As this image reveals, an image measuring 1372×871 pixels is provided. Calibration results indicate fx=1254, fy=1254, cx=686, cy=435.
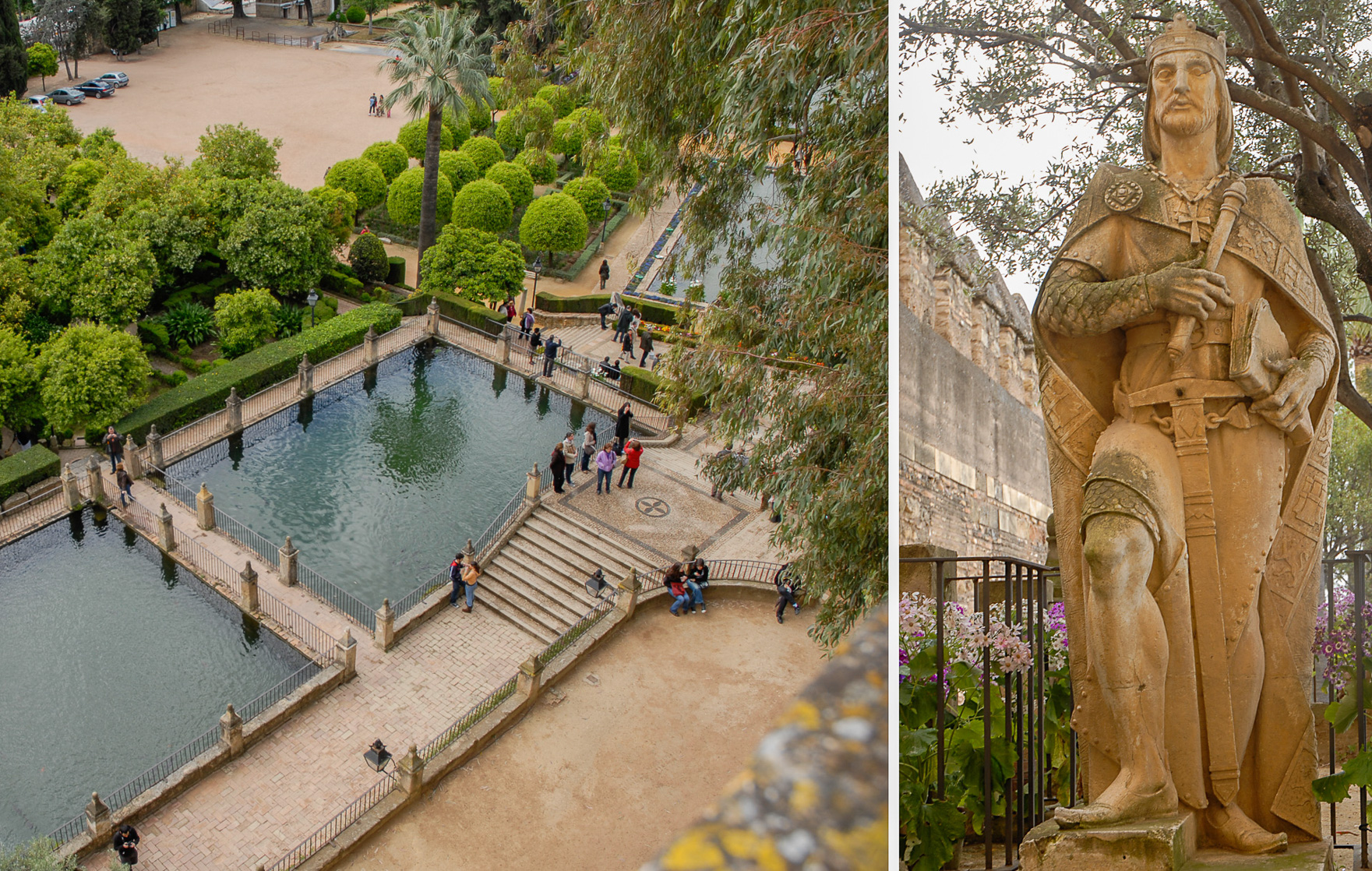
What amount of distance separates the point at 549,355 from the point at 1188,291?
61.3 feet

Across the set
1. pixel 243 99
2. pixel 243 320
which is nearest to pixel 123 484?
pixel 243 320

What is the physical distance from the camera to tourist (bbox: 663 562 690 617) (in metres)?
16.0

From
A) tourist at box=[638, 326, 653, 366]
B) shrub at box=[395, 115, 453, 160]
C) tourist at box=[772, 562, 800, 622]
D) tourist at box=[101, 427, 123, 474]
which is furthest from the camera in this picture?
shrub at box=[395, 115, 453, 160]

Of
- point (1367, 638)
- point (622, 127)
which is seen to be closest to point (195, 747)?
point (622, 127)

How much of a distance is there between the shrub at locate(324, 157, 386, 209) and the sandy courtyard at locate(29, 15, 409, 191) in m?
3.05

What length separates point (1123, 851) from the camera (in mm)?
3867

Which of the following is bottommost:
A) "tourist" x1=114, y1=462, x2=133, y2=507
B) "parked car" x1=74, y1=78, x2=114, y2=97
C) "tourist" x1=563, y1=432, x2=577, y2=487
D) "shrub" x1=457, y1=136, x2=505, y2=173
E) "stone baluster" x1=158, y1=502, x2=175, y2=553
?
"stone baluster" x1=158, y1=502, x2=175, y2=553

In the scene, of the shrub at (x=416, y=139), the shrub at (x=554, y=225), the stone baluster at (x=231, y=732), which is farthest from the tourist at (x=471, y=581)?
the shrub at (x=416, y=139)

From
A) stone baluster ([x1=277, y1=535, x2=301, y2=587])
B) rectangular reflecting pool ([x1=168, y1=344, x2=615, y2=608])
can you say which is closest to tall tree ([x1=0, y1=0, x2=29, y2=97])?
rectangular reflecting pool ([x1=168, y1=344, x2=615, y2=608])

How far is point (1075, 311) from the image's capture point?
4.35 m

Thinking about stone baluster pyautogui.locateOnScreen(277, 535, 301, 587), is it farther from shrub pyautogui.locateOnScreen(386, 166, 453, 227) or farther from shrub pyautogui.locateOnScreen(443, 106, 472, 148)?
shrub pyautogui.locateOnScreen(443, 106, 472, 148)

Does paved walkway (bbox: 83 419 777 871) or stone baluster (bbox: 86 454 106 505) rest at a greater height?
stone baluster (bbox: 86 454 106 505)

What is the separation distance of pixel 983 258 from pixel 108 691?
1203cm

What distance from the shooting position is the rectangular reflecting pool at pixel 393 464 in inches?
693
